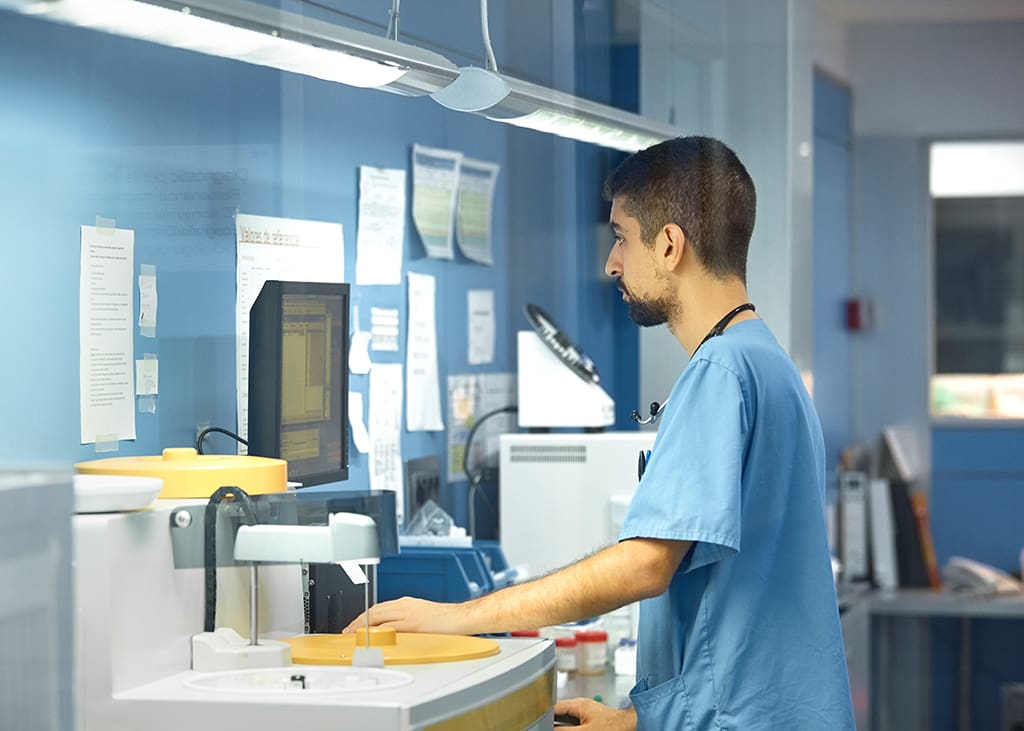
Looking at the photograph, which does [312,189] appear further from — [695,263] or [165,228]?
[695,263]

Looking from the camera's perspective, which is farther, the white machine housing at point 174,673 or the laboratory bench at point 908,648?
the laboratory bench at point 908,648

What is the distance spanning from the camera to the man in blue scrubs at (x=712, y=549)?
193 centimetres

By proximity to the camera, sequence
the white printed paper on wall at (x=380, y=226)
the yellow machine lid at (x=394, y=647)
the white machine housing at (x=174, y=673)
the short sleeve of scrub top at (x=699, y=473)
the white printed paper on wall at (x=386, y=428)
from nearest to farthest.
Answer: the white machine housing at (x=174, y=673) < the yellow machine lid at (x=394, y=647) < the short sleeve of scrub top at (x=699, y=473) < the white printed paper on wall at (x=380, y=226) < the white printed paper on wall at (x=386, y=428)

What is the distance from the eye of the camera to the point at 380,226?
300 centimetres

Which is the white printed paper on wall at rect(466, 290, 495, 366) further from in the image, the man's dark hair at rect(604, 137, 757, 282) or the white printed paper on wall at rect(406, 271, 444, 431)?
the man's dark hair at rect(604, 137, 757, 282)

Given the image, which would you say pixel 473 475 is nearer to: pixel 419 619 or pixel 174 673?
pixel 419 619

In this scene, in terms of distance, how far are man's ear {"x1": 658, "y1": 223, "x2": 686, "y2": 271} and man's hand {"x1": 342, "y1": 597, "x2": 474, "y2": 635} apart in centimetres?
56

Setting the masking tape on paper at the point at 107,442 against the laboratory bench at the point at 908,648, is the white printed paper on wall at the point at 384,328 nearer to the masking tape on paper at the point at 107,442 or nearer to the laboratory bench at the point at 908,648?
the masking tape on paper at the point at 107,442

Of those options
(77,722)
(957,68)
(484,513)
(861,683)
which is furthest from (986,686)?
(77,722)

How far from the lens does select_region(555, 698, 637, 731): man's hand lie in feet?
6.88

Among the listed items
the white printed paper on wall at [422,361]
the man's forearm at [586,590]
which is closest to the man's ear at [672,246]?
the man's forearm at [586,590]

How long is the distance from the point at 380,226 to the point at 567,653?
90 cm

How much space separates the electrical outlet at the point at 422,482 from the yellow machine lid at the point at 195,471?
1.13 meters

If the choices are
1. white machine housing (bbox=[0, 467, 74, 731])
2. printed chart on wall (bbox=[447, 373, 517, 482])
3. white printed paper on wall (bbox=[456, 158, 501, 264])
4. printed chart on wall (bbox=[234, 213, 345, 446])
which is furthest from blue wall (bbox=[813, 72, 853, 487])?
white machine housing (bbox=[0, 467, 74, 731])
